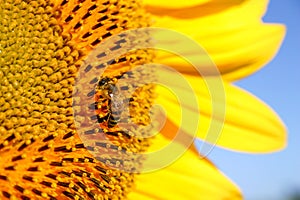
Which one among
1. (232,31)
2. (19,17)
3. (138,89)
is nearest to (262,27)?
(232,31)

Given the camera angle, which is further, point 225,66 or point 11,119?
point 225,66

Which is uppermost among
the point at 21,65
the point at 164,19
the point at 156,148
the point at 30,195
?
the point at 164,19

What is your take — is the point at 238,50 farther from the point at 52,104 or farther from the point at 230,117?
the point at 52,104

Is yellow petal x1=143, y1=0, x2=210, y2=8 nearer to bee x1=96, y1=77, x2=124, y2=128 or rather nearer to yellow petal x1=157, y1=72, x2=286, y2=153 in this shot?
yellow petal x1=157, y1=72, x2=286, y2=153

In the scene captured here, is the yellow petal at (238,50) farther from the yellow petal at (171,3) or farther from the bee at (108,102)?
the bee at (108,102)

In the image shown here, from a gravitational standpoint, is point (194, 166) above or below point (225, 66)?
below

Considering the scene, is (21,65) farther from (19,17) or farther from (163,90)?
(163,90)

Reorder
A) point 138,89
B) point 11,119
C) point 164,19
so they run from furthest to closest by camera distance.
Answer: point 164,19 < point 138,89 < point 11,119

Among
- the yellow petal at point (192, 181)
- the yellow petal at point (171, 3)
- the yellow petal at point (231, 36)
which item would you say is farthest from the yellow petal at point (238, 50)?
the yellow petal at point (192, 181)
